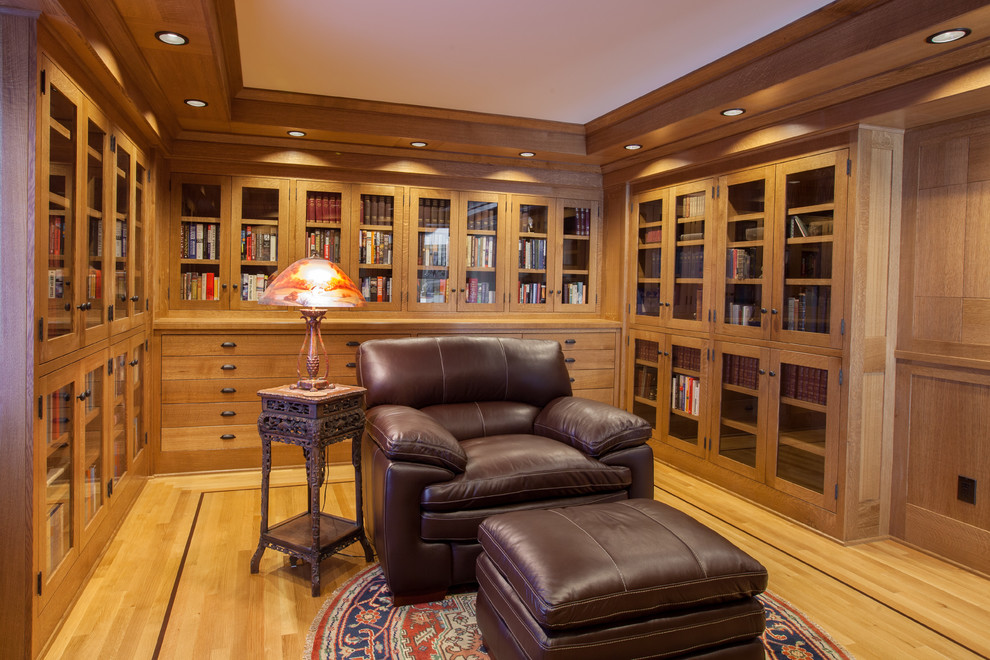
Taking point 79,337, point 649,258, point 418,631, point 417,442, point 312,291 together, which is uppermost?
point 649,258

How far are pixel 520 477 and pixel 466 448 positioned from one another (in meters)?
0.36

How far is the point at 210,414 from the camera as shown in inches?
163

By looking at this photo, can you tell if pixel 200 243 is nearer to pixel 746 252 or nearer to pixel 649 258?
pixel 649 258

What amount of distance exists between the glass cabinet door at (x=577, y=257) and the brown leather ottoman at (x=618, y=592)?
3.29 meters

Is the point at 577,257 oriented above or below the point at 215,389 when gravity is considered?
above

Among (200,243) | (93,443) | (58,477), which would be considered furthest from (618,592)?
(200,243)

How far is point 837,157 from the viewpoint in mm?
3264

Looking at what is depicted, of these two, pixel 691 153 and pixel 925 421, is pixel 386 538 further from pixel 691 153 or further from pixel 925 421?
pixel 691 153

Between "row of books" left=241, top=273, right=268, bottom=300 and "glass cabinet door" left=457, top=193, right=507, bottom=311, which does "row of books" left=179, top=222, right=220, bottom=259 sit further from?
"glass cabinet door" left=457, top=193, right=507, bottom=311

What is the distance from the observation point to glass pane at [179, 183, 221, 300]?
436 cm

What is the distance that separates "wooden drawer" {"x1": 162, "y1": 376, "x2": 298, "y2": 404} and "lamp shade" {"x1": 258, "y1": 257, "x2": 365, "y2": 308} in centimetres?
150

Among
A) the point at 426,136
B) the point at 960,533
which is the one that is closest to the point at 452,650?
the point at 960,533

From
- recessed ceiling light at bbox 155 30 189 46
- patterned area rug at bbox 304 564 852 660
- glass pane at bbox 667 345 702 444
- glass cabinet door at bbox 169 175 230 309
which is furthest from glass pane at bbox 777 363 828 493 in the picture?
glass cabinet door at bbox 169 175 230 309

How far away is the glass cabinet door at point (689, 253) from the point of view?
4250 millimetres
